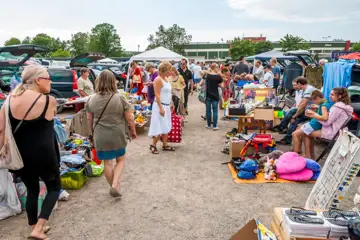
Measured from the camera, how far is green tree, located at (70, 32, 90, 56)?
259 feet

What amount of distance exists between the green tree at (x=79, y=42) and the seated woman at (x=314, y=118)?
78678 mm

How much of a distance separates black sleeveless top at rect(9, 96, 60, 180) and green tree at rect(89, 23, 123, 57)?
72292mm

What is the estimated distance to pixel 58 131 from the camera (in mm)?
4363

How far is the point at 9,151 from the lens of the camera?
2.62 metres

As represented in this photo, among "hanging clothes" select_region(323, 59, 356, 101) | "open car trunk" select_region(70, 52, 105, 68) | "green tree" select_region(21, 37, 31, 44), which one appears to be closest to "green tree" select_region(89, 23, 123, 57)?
"green tree" select_region(21, 37, 31, 44)

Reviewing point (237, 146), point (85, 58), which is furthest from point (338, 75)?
point (85, 58)

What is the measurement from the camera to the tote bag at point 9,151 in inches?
103

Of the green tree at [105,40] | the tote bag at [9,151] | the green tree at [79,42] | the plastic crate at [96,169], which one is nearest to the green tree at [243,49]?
the green tree at [105,40]

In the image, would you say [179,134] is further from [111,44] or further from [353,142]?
[111,44]

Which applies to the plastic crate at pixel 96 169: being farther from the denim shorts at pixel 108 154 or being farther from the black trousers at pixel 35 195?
the black trousers at pixel 35 195

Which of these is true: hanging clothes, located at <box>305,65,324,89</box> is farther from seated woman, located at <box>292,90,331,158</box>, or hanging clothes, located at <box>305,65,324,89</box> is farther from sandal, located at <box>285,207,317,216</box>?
sandal, located at <box>285,207,317,216</box>

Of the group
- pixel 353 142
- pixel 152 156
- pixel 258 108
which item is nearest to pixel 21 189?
pixel 152 156

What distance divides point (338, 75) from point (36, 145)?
7.08 meters

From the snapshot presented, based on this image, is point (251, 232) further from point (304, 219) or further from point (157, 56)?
point (157, 56)
